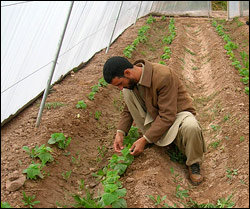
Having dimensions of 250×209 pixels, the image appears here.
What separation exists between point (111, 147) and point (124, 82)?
1.20 metres

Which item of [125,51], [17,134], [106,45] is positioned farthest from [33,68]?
[106,45]

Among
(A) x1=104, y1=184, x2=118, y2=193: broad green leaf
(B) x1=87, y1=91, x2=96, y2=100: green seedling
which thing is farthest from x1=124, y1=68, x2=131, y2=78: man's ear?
(B) x1=87, y1=91, x2=96, y2=100: green seedling

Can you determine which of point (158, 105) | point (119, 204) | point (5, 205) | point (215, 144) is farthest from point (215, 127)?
point (5, 205)

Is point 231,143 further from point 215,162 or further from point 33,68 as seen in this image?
point 33,68

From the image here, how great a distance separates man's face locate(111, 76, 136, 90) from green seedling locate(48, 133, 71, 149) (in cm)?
93

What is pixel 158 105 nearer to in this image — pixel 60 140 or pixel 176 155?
pixel 176 155

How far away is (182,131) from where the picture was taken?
3.20 meters

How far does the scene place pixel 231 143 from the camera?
155 inches

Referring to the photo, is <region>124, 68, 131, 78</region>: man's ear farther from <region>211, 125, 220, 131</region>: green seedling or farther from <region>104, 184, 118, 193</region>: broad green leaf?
<region>211, 125, 220, 131</region>: green seedling

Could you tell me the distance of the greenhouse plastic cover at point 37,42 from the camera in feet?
11.0

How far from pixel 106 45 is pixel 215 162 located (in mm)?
4909

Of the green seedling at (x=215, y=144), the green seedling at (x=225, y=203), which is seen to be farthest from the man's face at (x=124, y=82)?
the green seedling at (x=215, y=144)

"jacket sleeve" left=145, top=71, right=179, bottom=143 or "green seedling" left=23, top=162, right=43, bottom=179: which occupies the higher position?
"jacket sleeve" left=145, top=71, right=179, bottom=143

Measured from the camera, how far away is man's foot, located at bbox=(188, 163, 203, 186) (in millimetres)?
3340
